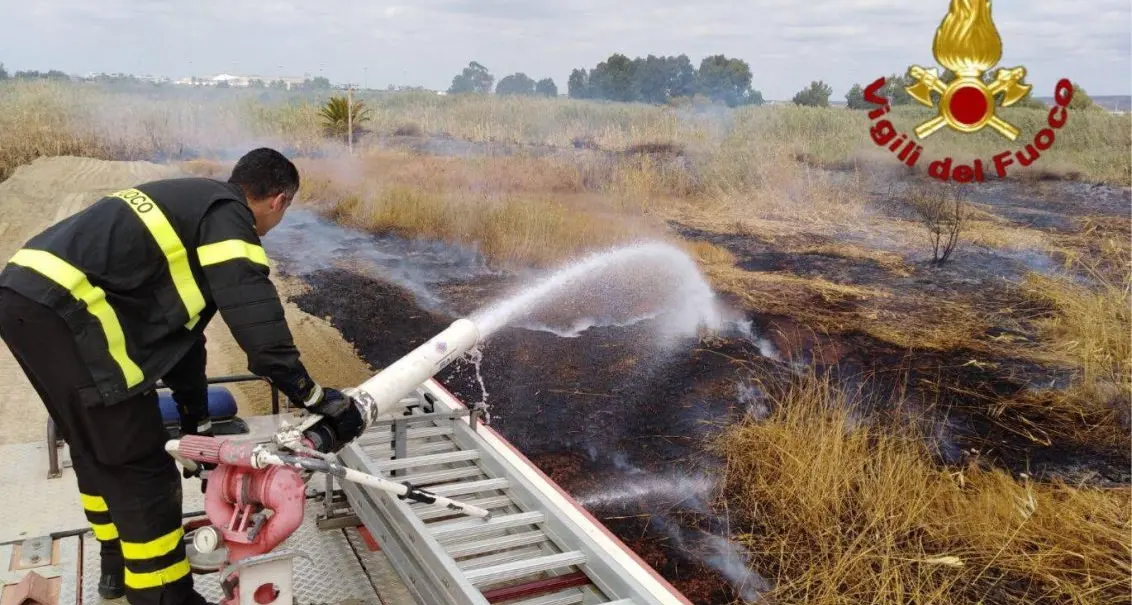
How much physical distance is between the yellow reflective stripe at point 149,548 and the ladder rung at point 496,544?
32.7 inches

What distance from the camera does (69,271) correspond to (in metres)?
2.24

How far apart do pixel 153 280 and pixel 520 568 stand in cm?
140

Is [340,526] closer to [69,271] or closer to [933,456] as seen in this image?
[69,271]

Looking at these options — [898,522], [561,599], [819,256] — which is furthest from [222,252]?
[819,256]

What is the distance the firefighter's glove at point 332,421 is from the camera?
2.37 m

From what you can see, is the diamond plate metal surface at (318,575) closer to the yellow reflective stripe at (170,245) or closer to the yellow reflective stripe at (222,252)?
the yellow reflective stripe at (170,245)

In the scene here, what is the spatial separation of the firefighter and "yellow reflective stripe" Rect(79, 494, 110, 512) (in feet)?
0.32

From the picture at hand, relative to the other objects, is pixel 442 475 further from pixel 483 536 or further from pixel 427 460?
pixel 483 536

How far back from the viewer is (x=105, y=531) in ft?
8.61

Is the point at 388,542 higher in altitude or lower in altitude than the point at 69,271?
lower

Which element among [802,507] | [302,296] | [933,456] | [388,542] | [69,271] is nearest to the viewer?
[69,271]

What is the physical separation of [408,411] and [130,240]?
6.12 feet

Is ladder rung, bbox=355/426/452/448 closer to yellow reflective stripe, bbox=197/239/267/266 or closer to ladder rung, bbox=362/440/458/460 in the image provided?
ladder rung, bbox=362/440/458/460

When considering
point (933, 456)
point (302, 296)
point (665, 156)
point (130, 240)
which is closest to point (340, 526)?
point (130, 240)
